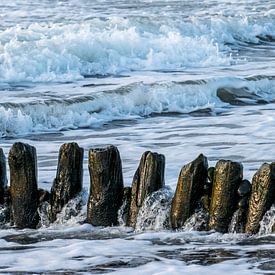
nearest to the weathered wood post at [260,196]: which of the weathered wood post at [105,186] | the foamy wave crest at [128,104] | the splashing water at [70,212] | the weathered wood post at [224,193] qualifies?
the weathered wood post at [224,193]

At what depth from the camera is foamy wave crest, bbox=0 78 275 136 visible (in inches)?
544

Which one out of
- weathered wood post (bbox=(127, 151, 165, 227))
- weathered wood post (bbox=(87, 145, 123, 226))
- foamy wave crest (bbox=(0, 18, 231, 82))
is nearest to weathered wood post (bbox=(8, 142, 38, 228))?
weathered wood post (bbox=(87, 145, 123, 226))

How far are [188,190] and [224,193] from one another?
0.27 metres

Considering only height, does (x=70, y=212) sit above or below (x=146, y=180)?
below

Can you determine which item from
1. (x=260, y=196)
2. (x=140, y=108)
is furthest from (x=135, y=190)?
(x=140, y=108)

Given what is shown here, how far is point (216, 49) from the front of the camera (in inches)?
902

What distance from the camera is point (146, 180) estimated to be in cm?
670

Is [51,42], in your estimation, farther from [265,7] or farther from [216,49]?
[265,7]

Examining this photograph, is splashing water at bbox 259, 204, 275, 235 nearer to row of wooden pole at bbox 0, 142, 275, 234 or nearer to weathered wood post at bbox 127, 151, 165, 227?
row of wooden pole at bbox 0, 142, 275, 234

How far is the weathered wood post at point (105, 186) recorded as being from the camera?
6734 mm

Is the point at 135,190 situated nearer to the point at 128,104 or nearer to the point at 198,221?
the point at 198,221

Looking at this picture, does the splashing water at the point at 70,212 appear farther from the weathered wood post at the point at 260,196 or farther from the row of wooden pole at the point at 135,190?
the weathered wood post at the point at 260,196

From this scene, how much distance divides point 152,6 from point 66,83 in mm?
15295

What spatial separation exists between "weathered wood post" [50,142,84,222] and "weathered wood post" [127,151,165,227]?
464mm
